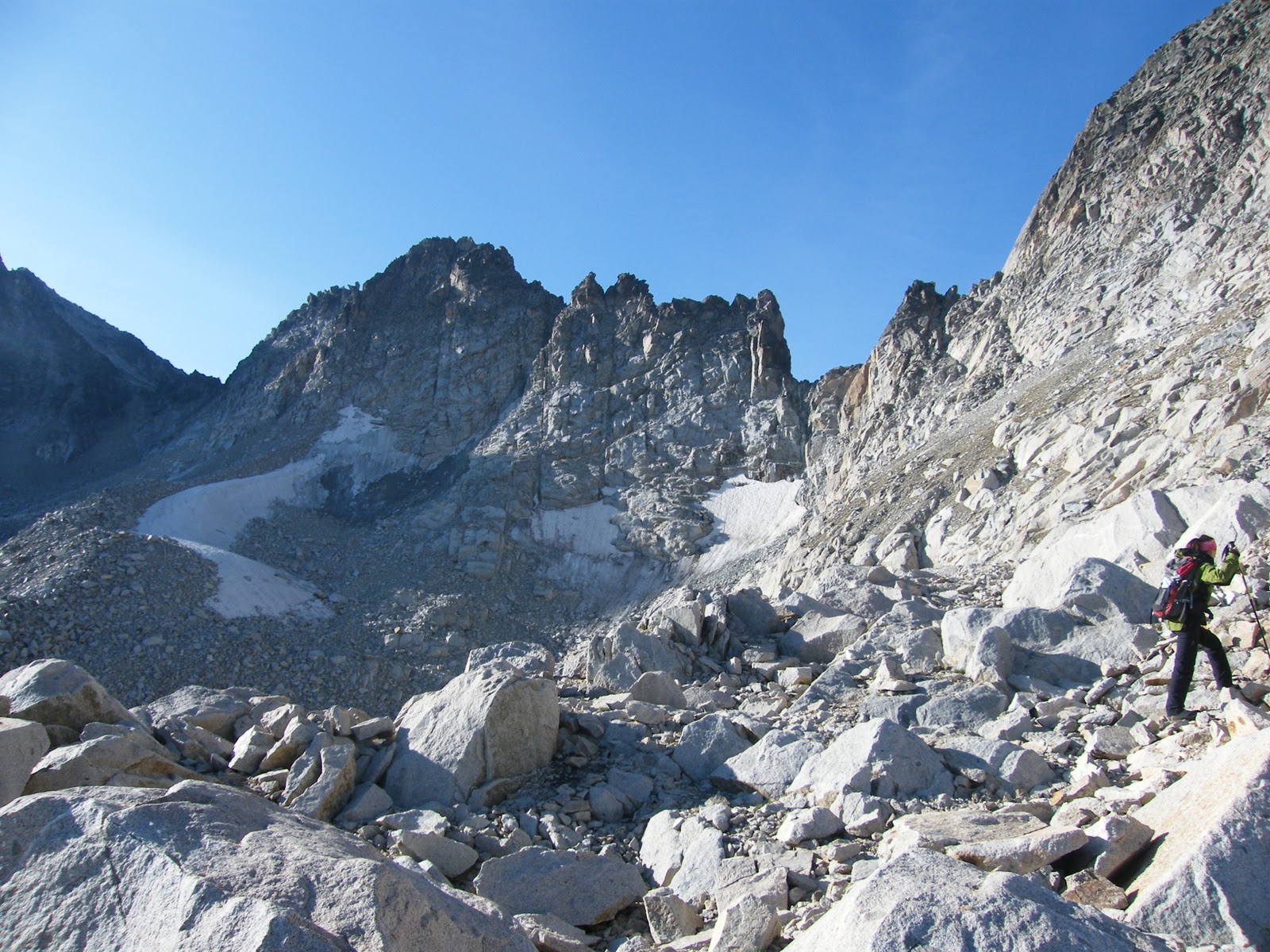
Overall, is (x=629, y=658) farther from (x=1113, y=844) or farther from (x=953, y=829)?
(x=1113, y=844)

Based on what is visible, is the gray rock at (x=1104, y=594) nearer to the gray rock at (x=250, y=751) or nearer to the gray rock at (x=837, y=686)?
the gray rock at (x=837, y=686)

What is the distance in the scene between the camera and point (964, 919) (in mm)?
3203

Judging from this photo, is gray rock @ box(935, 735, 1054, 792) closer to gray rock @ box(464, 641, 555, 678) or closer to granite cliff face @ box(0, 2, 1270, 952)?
granite cliff face @ box(0, 2, 1270, 952)

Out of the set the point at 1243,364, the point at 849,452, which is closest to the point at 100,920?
the point at 1243,364

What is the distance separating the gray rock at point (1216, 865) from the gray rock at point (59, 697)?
8520mm

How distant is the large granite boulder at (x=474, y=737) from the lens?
25.2 ft

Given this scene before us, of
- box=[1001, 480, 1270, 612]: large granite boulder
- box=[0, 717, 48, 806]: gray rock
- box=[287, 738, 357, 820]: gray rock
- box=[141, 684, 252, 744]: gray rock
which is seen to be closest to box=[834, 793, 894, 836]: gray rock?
box=[287, 738, 357, 820]: gray rock

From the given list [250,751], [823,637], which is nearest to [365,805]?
[250,751]

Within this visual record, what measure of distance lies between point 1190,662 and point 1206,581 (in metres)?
0.79

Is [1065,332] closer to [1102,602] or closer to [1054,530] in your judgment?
[1054,530]

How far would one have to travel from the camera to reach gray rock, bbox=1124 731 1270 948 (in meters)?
3.40

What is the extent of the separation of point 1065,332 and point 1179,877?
3238cm

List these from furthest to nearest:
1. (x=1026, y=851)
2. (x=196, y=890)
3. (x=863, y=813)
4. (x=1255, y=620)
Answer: (x=1255, y=620) → (x=863, y=813) → (x=1026, y=851) → (x=196, y=890)

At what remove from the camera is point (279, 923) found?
321cm
